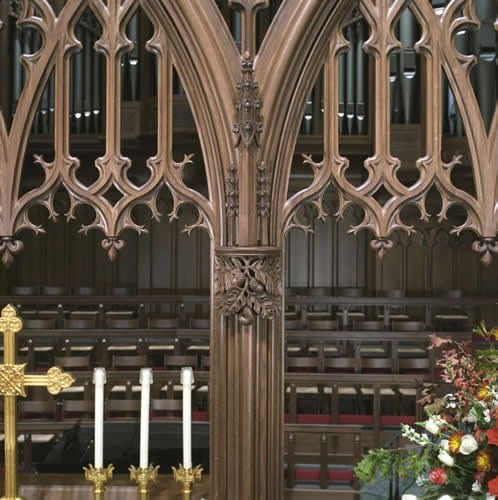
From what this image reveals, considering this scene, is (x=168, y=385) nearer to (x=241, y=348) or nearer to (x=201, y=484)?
(x=201, y=484)

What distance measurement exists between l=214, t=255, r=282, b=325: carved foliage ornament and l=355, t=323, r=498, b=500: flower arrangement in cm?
61

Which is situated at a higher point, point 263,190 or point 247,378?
point 263,190

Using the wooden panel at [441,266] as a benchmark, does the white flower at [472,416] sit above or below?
below

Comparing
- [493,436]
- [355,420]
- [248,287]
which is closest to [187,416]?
[248,287]

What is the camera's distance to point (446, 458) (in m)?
2.19

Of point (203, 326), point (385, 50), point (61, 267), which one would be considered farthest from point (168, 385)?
point (61, 267)

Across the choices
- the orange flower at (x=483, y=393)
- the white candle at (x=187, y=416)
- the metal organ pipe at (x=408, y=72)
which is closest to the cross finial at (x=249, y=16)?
the white candle at (x=187, y=416)

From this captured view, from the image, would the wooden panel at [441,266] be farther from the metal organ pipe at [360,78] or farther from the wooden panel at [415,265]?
the metal organ pipe at [360,78]

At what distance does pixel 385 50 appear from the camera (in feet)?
9.45

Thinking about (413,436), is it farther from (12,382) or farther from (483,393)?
(12,382)

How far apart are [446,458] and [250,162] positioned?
1.22 m

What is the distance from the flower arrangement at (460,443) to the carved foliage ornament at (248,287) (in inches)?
24.0

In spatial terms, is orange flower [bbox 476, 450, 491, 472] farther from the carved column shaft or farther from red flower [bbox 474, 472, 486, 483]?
the carved column shaft

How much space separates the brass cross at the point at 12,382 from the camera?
2.47m
